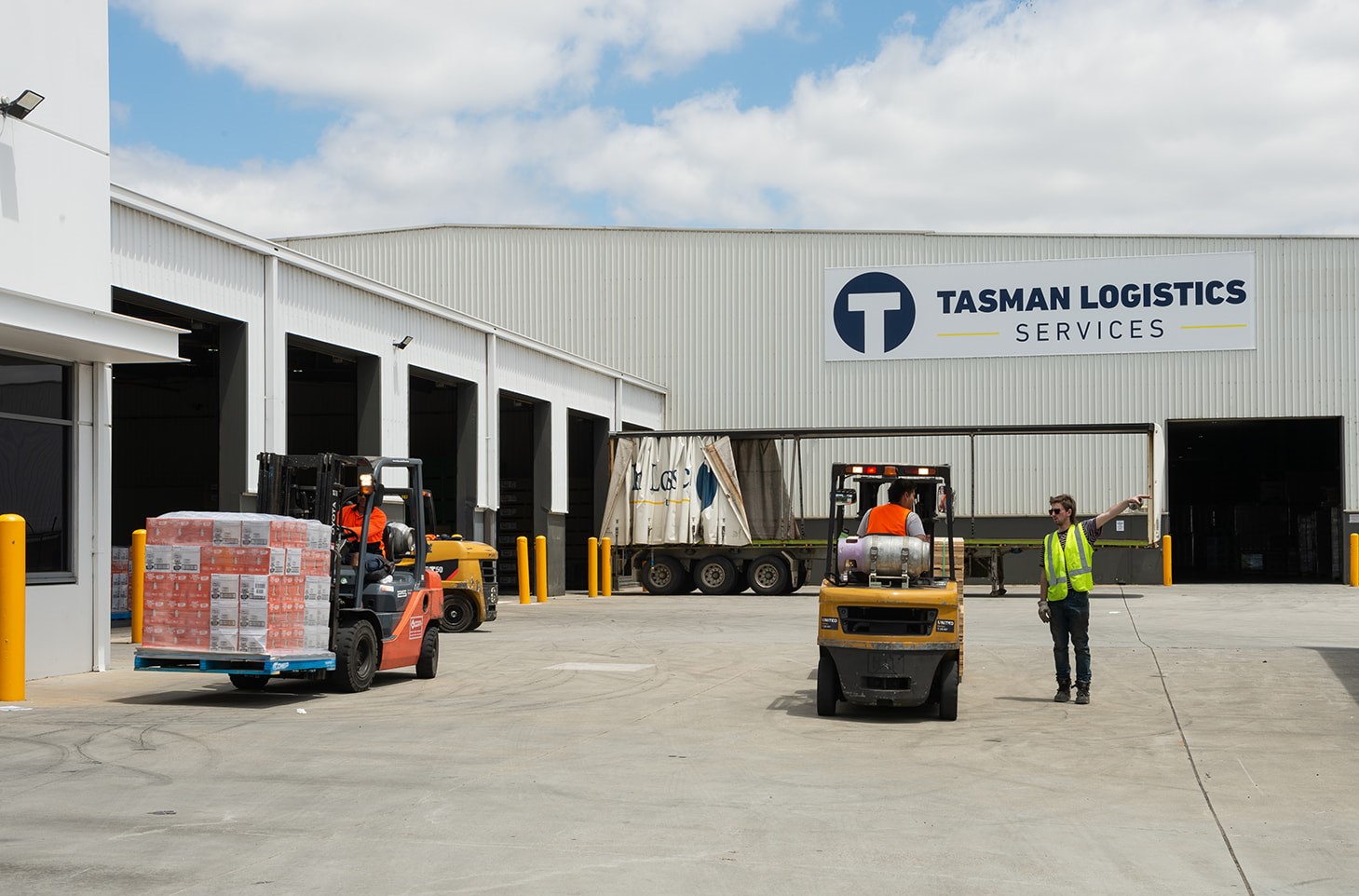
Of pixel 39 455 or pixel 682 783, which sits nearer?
pixel 682 783

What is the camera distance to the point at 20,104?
→ 13.9 meters

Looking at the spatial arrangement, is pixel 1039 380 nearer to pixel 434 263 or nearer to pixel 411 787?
pixel 434 263

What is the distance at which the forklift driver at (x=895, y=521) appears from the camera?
39.7 feet

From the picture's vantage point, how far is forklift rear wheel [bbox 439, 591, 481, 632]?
2080 cm

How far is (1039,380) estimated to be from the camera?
36.2m

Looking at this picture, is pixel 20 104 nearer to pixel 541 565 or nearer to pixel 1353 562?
pixel 541 565

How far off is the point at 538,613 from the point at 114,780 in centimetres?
1642

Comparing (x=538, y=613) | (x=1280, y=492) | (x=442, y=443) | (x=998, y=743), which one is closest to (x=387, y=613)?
(x=998, y=743)

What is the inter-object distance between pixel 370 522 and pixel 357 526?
0.62ft

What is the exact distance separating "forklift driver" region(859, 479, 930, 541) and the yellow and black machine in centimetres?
9

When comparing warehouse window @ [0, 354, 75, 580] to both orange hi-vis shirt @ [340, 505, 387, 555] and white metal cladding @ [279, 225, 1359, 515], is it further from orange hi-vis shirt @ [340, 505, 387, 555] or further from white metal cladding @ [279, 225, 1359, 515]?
white metal cladding @ [279, 225, 1359, 515]

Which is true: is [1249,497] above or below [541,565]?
above

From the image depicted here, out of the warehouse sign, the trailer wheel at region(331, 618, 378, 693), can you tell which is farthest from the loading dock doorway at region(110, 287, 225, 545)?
the trailer wheel at region(331, 618, 378, 693)

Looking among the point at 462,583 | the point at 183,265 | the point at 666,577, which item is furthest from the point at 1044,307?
the point at 183,265
